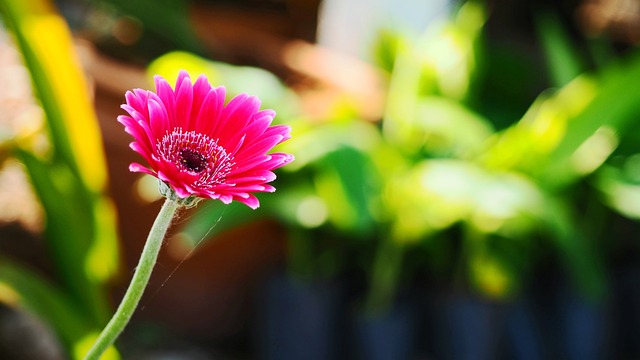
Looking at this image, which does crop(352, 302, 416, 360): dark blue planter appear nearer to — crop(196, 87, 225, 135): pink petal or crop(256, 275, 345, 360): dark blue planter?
crop(256, 275, 345, 360): dark blue planter

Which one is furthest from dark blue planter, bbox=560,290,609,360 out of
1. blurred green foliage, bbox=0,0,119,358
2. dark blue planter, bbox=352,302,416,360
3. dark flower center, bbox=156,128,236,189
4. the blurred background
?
dark flower center, bbox=156,128,236,189

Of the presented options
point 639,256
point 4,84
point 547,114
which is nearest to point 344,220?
point 547,114

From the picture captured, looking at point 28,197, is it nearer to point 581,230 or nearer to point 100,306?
point 100,306

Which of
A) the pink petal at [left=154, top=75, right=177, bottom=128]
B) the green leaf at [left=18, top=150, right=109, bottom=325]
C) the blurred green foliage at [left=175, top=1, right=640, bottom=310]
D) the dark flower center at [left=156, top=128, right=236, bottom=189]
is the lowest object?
the dark flower center at [left=156, top=128, right=236, bottom=189]

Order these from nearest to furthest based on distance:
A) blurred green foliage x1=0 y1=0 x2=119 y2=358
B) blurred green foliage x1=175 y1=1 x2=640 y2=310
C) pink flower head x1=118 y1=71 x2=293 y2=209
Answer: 1. pink flower head x1=118 y1=71 x2=293 y2=209
2. blurred green foliage x1=0 y1=0 x2=119 y2=358
3. blurred green foliage x1=175 y1=1 x2=640 y2=310

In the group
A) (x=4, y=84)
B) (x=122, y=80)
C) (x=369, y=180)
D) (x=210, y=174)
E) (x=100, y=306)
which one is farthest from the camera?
(x=4, y=84)

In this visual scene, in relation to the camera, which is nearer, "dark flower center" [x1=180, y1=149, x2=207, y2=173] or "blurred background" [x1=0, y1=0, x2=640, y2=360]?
"dark flower center" [x1=180, y1=149, x2=207, y2=173]

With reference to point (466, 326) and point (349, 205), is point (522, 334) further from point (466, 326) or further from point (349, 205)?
point (349, 205)
